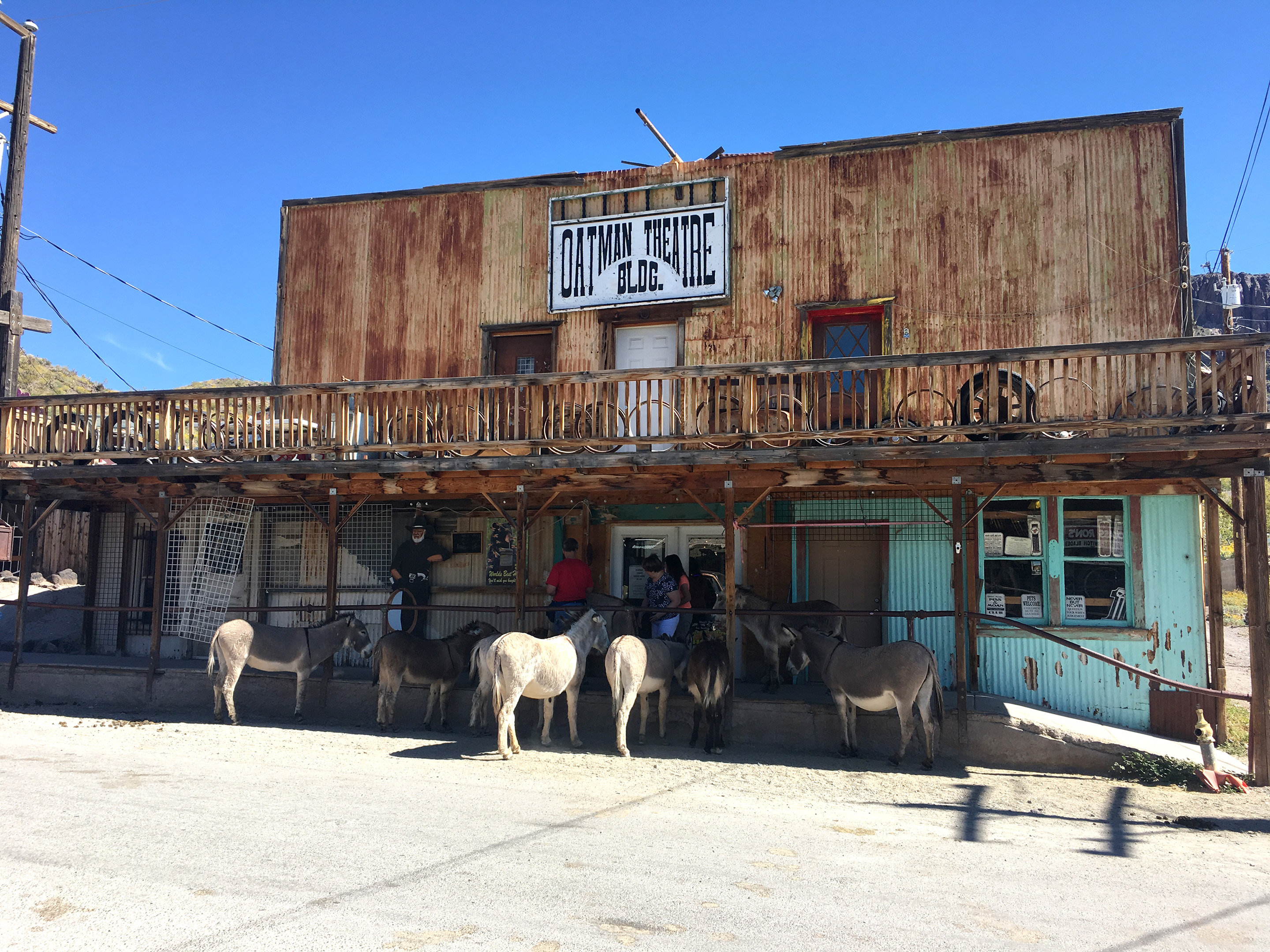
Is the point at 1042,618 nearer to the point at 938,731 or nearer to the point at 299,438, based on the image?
the point at 938,731

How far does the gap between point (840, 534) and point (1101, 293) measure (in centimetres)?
500

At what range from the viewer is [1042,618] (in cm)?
1204

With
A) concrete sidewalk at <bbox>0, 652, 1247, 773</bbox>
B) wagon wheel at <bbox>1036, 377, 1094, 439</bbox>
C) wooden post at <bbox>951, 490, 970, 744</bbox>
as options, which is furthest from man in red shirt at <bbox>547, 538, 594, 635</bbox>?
wagon wheel at <bbox>1036, 377, 1094, 439</bbox>

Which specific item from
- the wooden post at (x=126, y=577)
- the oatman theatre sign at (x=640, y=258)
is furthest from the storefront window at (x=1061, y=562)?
the wooden post at (x=126, y=577)

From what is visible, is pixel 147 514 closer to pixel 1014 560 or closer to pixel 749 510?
pixel 749 510

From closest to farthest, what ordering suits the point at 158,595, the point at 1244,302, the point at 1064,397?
1. the point at 1064,397
2. the point at 158,595
3. the point at 1244,302

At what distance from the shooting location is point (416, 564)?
1352 centimetres

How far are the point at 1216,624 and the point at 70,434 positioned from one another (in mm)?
15756

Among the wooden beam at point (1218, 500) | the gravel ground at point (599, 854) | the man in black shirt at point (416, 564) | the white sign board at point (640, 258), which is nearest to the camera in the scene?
the gravel ground at point (599, 854)

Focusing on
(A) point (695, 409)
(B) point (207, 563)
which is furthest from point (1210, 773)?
(B) point (207, 563)

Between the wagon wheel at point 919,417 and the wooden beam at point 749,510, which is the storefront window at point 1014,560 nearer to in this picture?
the wagon wheel at point 919,417

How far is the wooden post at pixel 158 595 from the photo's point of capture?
1248 cm

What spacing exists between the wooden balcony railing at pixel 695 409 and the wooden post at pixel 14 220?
2.77 meters

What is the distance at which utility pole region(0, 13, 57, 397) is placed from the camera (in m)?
14.7
